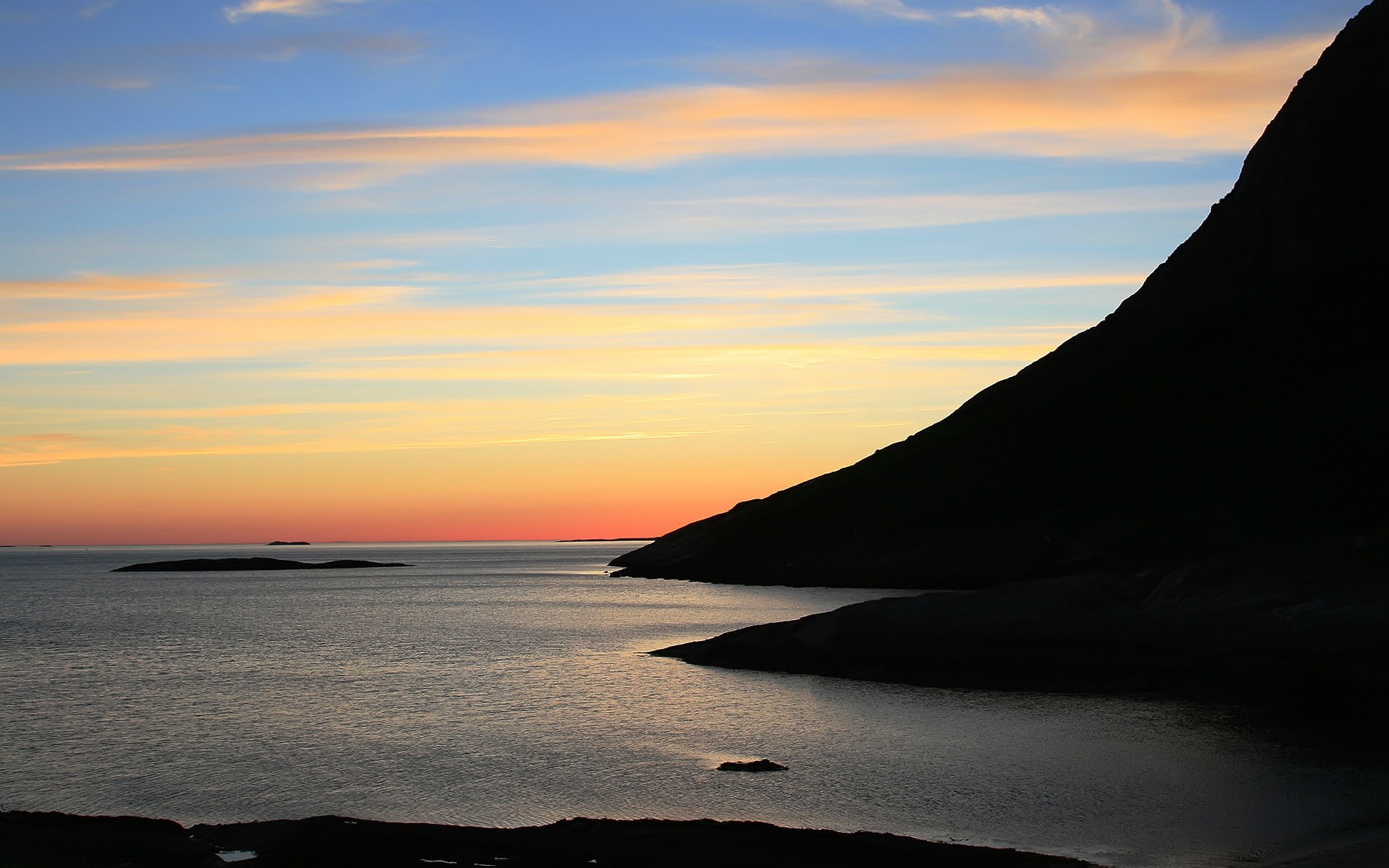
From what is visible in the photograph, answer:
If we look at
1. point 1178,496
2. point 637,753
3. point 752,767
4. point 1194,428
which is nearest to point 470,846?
point 752,767

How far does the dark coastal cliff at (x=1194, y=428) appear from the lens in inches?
5039

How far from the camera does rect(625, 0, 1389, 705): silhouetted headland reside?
55062 millimetres

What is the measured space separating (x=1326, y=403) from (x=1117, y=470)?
87.0ft

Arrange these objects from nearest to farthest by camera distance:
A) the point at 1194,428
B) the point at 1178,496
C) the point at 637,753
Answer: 1. the point at 637,753
2. the point at 1178,496
3. the point at 1194,428

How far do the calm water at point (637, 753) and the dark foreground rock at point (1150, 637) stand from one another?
123 inches

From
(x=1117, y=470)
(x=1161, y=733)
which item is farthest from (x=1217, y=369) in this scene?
(x=1161, y=733)

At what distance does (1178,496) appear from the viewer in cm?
13262

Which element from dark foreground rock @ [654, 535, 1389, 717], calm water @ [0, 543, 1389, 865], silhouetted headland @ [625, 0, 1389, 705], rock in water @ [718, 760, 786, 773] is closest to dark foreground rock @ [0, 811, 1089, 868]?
calm water @ [0, 543, 1389, 865]

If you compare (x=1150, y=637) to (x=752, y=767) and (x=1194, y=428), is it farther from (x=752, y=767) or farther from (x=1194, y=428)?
(x=1194, y=428)

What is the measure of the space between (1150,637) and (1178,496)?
83.2 meters

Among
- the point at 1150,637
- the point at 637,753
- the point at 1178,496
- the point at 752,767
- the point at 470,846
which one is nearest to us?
the point at 470,846

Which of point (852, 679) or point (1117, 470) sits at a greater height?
point (1117, 470)

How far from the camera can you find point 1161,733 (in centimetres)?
4356

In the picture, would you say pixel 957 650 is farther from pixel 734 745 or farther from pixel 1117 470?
pixel 1117 470
